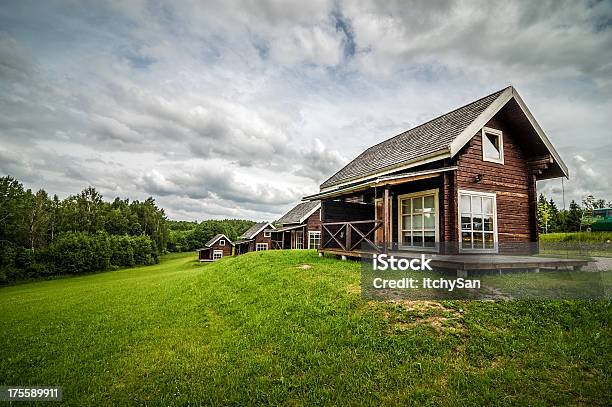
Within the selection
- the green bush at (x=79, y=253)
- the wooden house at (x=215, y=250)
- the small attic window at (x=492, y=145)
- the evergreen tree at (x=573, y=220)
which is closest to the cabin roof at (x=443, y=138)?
the small attic window at (x=492, y=145)

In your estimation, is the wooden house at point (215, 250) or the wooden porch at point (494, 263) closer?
the wooden porch at point (494, 263)

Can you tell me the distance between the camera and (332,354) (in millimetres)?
5137

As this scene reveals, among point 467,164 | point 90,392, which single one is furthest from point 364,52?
point 90,392

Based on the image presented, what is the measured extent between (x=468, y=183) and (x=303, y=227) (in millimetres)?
21366

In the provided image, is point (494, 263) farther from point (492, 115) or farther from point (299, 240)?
point (299, 240)

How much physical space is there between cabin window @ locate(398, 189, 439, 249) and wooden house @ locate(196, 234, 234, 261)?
35.9m

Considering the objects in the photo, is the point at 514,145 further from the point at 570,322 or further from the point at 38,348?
the point at 38,348

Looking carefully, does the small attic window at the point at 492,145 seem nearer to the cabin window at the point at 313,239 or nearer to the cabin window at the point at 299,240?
the cabin window at the point at 313,239

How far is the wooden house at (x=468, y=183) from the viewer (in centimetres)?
1040

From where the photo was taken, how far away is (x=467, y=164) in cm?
1095

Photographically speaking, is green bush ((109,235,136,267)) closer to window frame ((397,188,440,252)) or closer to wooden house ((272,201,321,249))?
wooden house ((272,201,321,249))

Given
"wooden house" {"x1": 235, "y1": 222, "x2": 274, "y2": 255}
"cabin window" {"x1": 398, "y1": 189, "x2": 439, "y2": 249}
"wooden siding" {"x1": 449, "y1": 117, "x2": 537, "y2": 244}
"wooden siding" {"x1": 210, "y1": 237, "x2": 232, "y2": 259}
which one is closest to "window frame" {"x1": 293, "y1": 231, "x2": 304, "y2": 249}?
"wooden house" {"x1": 235, "y1": 222, "x2": 274, "y2": 255}

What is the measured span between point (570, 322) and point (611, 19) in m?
11.4

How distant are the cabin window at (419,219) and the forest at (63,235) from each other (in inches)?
1504
